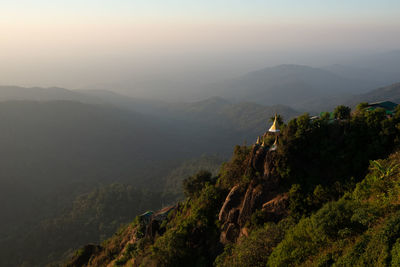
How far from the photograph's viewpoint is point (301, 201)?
18.4m

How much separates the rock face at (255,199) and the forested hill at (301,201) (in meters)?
0.08

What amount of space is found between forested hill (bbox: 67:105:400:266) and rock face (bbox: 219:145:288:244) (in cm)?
8

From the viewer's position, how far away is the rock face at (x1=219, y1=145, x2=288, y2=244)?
19731 millimetres

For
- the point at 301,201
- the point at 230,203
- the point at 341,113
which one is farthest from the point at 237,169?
the point at 341,113

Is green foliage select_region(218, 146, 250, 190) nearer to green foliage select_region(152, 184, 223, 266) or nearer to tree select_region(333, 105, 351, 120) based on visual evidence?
green foliage select_region(152, 184, 223, 266)

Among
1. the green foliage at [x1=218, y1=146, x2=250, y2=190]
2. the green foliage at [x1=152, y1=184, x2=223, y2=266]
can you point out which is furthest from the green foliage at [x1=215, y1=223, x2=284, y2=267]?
the green foliage at [x1=218, y1=146, x2=250, y2=190]

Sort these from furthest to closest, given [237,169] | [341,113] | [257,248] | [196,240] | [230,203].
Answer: [341,113] → [237,169] → [196,240] → [230,203] → [257,248]

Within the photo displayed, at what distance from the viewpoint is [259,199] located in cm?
2047

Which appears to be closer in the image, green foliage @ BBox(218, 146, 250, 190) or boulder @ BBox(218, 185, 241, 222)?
boulder @ BBox(218, 185, 241, 222)

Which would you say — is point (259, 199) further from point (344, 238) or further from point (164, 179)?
point (164, 179)

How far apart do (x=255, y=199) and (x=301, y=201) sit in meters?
3.67

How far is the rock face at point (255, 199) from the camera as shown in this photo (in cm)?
1973

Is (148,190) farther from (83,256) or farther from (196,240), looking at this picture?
(196,240)

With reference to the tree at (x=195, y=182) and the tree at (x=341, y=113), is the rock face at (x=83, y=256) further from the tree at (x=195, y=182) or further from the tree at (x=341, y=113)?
the tree at (x=341, y=113)
